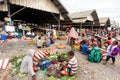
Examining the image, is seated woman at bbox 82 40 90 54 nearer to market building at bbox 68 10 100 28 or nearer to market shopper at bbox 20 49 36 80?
market shopper at bbox 20 49 36 80

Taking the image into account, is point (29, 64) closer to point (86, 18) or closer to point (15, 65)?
point (15, 65)

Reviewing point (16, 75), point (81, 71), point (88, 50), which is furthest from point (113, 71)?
point (16, 75)

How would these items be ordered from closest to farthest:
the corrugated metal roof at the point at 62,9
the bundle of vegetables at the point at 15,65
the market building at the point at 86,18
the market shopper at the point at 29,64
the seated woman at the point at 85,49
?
1. the market shopper at the point at 29,64
2. the bundle of vegetables at the point at 15,65
3. the seated woman at the point at 85,49
4. the corrugated metal roof at the point at 62,9
5. the market building at the point at 86,18

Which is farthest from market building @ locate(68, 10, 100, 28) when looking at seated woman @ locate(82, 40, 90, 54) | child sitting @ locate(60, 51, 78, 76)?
child sitting @ locate(60, 51, 78, 76)

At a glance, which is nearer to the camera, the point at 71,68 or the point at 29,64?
the point at 29,64

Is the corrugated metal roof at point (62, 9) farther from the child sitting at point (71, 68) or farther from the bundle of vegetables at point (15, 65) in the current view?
the child sitting at point (71, 68)

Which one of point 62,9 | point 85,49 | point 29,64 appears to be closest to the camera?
point 29,64

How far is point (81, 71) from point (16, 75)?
2949 mm

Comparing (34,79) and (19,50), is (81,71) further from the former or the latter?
(19,50)

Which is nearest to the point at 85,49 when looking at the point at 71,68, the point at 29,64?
the point at 71,68

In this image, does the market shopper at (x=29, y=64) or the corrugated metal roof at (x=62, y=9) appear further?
the corrugated metal roof at (x=62, y=9)

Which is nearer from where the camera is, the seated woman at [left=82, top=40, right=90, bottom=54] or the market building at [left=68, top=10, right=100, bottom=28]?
the seated woman at [left=82, top=40, right=90, bottom=54]

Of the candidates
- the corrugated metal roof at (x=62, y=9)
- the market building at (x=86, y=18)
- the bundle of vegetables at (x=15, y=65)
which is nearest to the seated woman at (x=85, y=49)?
the bundle of vegetables at (x=15, y=65)

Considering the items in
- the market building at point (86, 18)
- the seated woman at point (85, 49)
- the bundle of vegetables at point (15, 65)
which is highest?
the market building at point (86, 18)
